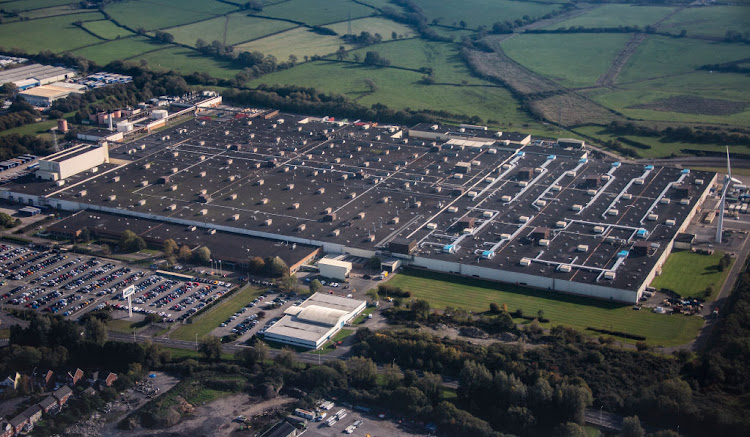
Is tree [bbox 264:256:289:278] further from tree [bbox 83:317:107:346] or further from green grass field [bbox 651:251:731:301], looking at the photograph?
green grass field [bbox 651:251:731:301]

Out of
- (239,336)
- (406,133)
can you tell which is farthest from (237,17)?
(239,336)

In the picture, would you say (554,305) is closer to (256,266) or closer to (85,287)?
(256,266)

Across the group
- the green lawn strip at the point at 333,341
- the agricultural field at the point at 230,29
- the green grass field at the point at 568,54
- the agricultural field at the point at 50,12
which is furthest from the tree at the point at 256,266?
the agricultural field at the point at 50,12

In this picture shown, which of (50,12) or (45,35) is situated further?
(50,12)

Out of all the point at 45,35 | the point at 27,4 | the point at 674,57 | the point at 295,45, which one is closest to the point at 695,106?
the point at 674,57

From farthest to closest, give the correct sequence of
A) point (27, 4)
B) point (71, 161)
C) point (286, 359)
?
1. point (27, 4)
2. point (71, 161)
3. point (286, 359)

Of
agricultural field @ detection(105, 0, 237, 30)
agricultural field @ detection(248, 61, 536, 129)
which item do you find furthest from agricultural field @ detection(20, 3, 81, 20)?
Answer: agricultural field @ detection(248, 61, 536, 129)

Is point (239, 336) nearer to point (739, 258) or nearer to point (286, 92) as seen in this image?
point (739, 258)
